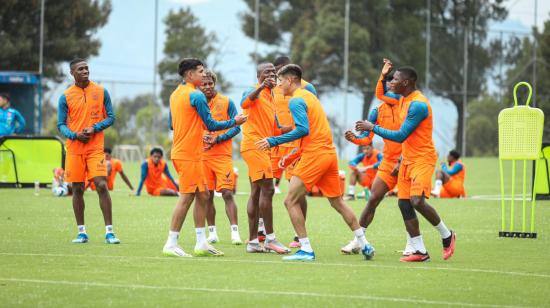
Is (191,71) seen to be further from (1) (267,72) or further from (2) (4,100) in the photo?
(2) (4,100)

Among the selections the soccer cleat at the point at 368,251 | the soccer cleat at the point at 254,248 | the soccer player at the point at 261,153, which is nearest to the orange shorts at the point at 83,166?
the soccer player at the point at 261,153

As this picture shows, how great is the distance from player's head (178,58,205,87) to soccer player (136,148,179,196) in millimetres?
12989

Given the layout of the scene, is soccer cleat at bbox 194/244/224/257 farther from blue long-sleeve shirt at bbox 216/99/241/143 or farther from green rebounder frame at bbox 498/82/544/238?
green rebounder frame at bbox 498/82/544/238

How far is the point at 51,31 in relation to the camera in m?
49.2

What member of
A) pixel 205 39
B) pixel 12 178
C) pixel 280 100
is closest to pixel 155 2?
pixel 205 39

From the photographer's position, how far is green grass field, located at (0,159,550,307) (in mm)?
9016

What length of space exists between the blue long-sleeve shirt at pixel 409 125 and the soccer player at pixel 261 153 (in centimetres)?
172

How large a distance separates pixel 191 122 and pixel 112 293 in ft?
11.3

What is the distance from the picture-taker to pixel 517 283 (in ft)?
33.2

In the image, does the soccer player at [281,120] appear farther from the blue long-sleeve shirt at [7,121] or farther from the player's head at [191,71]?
the blue long-sleeve shirt at [7,121]

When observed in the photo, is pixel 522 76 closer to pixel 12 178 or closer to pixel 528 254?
pixel 12 178

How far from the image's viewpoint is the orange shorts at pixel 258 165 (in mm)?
13125

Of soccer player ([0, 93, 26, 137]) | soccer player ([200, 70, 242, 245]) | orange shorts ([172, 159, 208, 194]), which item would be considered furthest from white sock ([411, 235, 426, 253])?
soccer player ([0, 93, 26, 137])

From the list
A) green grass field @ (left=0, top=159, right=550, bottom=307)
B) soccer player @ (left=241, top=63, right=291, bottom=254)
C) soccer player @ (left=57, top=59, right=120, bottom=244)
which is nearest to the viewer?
green grass field @ (left=0, top=159, right=550, bottom=307)
